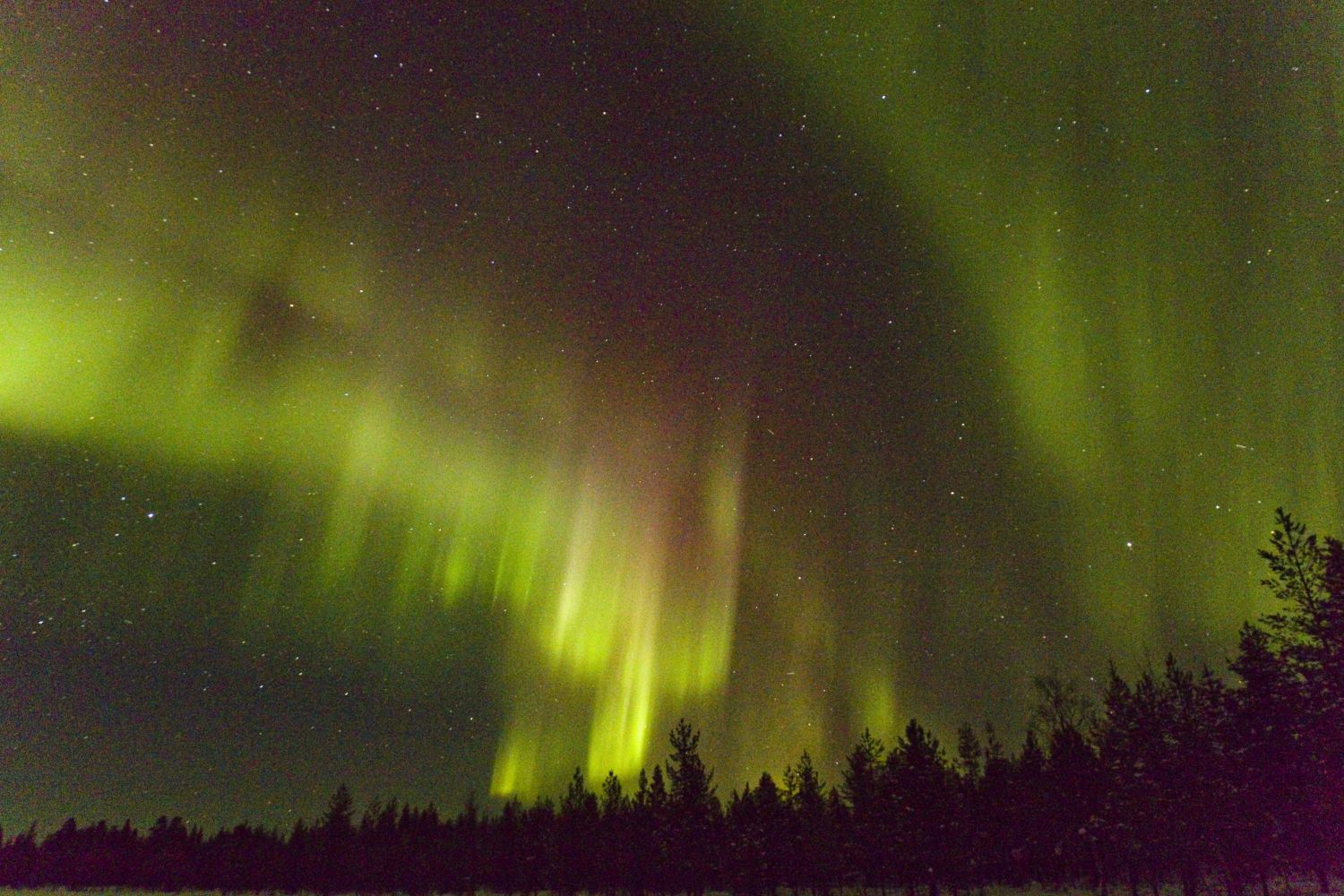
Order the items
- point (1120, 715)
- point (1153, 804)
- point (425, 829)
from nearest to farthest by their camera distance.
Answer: point (1153, 804), point (1120, 715), point (425, 829)

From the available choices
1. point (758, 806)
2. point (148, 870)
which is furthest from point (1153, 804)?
point (148, 870)

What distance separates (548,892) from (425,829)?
21303mm

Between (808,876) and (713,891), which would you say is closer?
(808,876)

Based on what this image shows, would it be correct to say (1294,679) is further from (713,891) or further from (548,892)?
(548,892)

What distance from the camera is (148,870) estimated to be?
9194 centimetres

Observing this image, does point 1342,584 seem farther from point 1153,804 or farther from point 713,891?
point 713,891

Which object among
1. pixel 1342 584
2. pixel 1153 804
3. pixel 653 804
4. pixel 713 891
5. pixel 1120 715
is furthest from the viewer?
pixel 713 891

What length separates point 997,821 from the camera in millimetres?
51375

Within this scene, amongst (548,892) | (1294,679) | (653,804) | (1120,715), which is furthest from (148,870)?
(1294,679)

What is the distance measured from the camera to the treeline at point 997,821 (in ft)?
98.2

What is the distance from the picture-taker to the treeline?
2992 cm

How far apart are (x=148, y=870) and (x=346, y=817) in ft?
125

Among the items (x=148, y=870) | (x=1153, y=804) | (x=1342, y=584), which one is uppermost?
(x=1342, y=584)

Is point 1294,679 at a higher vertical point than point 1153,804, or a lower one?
higher
